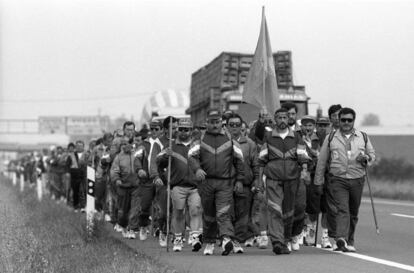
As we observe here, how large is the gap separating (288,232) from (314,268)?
223 cm

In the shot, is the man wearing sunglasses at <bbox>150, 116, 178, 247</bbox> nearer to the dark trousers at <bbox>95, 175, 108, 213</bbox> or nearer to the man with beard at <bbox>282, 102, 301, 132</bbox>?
the man with beard at <bbox>282, 102, 301, 132</bbox>

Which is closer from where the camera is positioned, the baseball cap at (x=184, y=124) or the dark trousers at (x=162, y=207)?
the baseball cap at (x=184, y=124)

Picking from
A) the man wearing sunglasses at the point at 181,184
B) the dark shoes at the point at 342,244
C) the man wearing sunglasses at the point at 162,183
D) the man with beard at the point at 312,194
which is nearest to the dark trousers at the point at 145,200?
the man wearing sunglasses at the point at 162,183

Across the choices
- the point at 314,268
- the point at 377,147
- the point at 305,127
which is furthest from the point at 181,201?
the point at 377,147

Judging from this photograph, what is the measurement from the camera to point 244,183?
1488 cm

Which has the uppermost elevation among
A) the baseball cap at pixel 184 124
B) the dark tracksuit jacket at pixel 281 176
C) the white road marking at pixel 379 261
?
the baseball cap at pixel 184 124

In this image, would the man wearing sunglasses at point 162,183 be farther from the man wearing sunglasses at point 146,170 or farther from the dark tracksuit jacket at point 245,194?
the dark tracksuit jacket at point 245,194

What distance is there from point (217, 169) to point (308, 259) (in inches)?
73.3

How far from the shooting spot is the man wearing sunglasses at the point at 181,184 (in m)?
14.6

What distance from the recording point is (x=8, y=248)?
40.9 feet

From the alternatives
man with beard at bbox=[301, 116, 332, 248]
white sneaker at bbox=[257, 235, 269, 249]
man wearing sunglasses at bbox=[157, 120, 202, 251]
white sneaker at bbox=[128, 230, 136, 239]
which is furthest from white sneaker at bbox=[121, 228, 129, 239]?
man with beard at bbox=[301, 116, 332, 248]

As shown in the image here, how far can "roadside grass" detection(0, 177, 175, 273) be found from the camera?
1103 centimetres

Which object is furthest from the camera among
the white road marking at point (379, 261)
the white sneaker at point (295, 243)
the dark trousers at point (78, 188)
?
the dark trousers at point (78, 188)

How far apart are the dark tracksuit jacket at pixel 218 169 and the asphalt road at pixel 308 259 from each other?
1.81 ft
